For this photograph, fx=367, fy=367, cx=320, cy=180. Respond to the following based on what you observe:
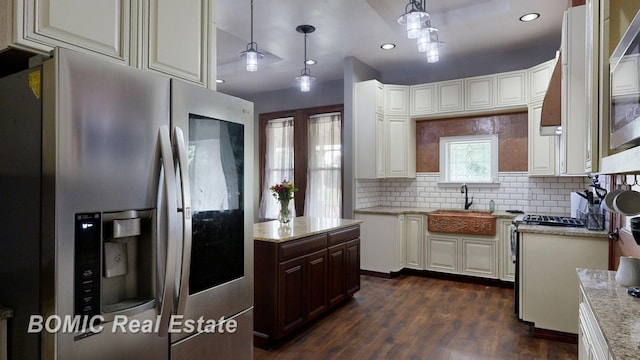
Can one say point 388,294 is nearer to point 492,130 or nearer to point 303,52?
point 492,130

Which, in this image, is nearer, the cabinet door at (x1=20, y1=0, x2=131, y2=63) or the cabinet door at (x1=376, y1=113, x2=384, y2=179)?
the cabinet door at (x1=20, y1=0, x2=131, y2=63)

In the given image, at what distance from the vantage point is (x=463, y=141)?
5191 mm

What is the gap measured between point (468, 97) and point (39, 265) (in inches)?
191

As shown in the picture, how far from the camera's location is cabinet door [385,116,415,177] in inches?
207

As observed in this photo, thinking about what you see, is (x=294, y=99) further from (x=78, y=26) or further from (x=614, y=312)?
(x=614, y=312)

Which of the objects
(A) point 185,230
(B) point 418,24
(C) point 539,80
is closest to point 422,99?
(C) point 539,80

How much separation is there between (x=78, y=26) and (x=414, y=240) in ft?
14.8

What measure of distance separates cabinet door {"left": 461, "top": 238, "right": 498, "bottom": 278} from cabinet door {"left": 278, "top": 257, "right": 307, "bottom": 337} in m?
2.51

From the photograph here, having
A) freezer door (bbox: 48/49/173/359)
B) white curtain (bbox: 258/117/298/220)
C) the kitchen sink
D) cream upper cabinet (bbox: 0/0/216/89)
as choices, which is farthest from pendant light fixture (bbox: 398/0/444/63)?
white curtain (bbox: 258/117/298/220)

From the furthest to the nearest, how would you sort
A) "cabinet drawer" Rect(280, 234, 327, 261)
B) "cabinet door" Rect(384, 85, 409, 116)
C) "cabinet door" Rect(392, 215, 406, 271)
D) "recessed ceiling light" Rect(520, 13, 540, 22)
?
"cabinet door" Rect(384, 85, 409, 116) < "cabinet door" Rect(392, 215, 406, 271) < "recessed ceiling light" Rect(520, 13, 540, 22) < "cabinet drawer" Rect(280, 234, 327, 261)

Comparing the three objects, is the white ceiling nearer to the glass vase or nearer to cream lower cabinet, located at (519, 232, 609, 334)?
the glass vase

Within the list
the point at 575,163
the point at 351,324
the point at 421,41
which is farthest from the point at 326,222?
the point at 575,163

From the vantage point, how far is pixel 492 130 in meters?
4.96

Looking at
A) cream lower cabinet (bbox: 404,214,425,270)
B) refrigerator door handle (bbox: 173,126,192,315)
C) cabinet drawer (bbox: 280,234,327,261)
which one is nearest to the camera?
refrigerator door handle (bbox: 173,126,192,315)
